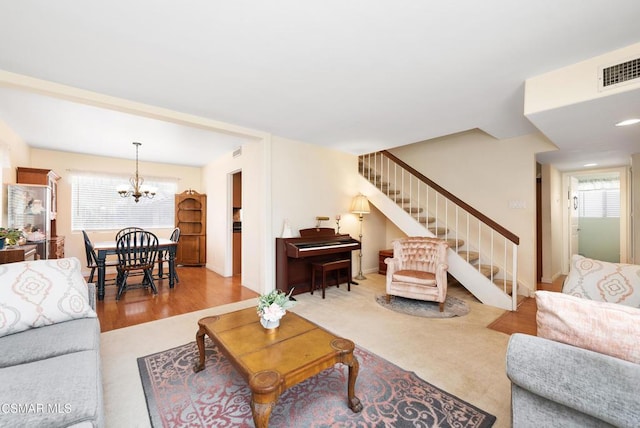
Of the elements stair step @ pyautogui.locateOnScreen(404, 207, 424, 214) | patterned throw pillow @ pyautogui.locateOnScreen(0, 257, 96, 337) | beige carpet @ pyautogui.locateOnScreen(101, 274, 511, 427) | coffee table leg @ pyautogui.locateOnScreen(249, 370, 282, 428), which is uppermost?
stair step @ pyautogui.locateOnScreen(404, 207, 424, 214)

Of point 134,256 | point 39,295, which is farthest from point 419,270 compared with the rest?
point 134,256

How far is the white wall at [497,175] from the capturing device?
407 centimetres

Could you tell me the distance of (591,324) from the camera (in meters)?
1.07

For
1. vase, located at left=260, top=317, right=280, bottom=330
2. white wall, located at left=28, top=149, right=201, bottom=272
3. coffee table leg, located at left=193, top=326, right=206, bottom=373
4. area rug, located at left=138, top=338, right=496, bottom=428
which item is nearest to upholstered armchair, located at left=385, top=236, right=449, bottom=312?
area rug, located at left=138, top=338, right=496, bottom=428

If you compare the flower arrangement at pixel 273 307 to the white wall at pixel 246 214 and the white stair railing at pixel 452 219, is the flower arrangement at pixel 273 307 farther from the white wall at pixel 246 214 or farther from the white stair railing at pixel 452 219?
the white stair railing at pixel 452 219

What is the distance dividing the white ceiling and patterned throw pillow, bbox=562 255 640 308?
52.4 inches

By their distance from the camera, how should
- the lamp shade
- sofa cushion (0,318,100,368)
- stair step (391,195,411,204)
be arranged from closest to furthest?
sofa cushion (0,318,100,368) < the lamp shade < stair step (391,195,411,204)

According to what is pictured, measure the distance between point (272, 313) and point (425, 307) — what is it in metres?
2.40

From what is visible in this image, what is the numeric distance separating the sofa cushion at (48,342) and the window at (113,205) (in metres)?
3.91

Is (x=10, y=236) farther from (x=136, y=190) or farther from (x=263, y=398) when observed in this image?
(x=263, y=398)

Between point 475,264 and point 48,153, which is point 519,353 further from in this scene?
point 48,153

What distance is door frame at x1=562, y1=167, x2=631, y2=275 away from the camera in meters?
4.79

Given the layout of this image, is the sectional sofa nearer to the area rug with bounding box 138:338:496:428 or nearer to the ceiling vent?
the area rug with bounding box 138:338:496:428

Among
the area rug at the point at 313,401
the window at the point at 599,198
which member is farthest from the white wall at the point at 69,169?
the window at the point at 599,198
